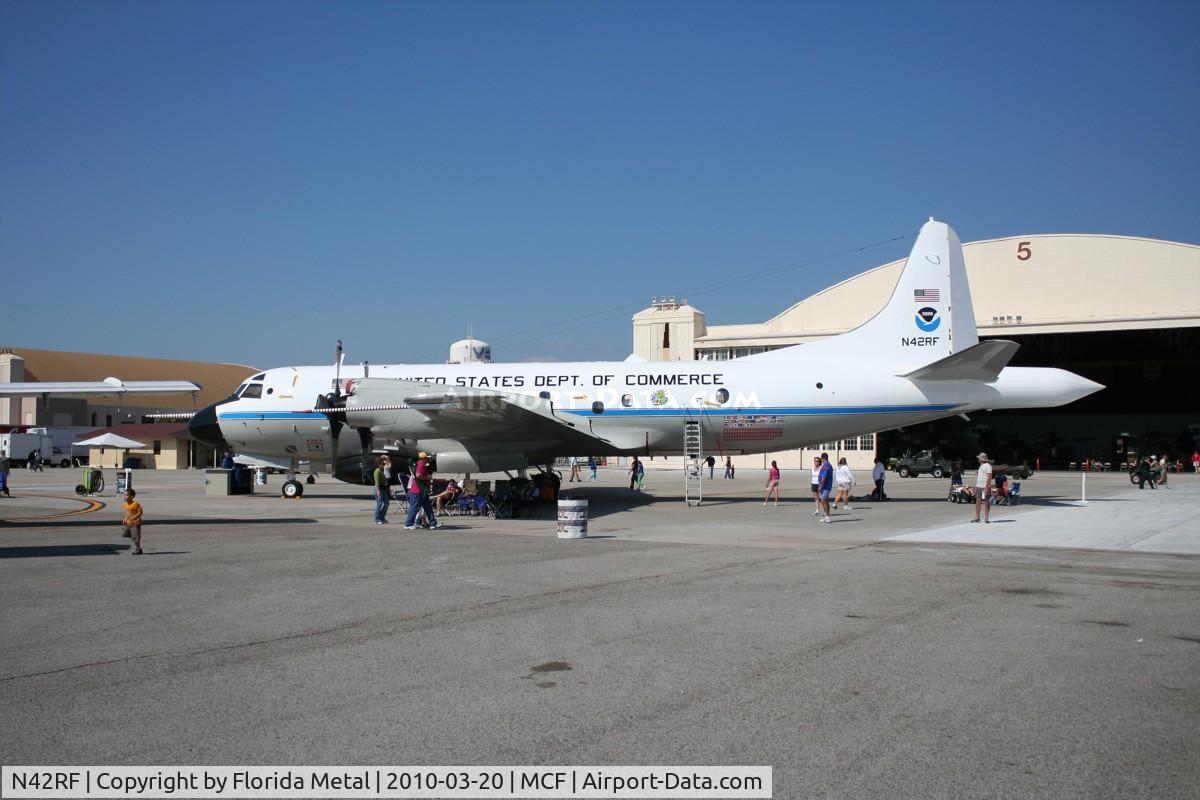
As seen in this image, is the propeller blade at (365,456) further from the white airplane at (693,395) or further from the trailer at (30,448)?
the trailer at (30,448)

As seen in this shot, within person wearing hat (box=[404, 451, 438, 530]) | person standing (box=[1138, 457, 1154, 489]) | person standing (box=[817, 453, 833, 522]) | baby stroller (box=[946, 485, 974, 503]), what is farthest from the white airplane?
person standing (box=[1138, 457, 1154, 489])

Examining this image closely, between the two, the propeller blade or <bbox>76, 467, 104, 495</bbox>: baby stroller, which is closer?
the propeller blade

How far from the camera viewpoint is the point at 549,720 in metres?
6.06

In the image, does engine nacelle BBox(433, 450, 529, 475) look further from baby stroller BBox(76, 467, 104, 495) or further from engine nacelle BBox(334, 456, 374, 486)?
baby stroller BBox(76, 467, 104, 495)

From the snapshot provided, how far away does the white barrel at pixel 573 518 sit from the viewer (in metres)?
17.5

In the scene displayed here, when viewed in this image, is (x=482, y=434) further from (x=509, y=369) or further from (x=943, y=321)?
(x=943, y=321)

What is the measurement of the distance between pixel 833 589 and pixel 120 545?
1197 centimetres

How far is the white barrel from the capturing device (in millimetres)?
17469

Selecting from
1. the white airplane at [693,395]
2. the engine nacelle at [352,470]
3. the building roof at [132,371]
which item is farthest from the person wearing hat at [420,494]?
the building roof at [132,371]

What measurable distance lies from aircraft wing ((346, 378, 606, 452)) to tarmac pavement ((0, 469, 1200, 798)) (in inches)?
249

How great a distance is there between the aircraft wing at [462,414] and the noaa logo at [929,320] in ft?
34.3

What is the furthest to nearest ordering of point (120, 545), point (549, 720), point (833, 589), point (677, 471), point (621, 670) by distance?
1. point (677, 471)
2. point (120, 545)
3. point (833, 589)
4. point (621, 670)
5. point (549, 720)

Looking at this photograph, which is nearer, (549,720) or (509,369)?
(549,720)

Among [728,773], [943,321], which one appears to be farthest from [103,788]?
[943,321]
